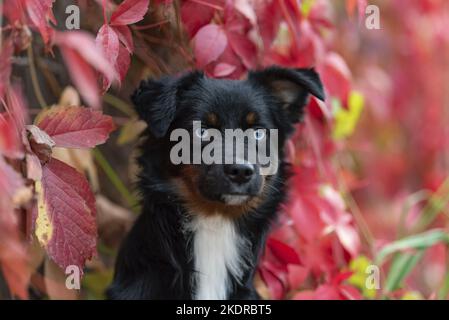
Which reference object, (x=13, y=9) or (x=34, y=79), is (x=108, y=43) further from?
(x=34, y=79)

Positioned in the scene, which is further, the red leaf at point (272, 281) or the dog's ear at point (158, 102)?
the red leaf at point (272, 281)

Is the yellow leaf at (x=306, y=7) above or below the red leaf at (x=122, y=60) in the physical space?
above

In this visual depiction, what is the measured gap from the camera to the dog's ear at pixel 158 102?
123 inches

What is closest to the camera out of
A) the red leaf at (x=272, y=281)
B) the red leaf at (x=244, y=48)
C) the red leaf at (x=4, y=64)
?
the red leaf at (x=4, y=64)

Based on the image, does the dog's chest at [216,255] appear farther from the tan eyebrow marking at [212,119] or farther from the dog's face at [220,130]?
the tan eyebrow marking at [212,119]

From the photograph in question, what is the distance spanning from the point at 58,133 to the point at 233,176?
75cm

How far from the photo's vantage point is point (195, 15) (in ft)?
10.8

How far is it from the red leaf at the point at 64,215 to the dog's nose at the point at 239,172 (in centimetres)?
66

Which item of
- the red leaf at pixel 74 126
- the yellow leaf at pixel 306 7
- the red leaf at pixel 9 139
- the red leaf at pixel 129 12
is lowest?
the red leaf at pixel 9 139

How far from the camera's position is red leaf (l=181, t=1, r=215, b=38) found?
3307mm

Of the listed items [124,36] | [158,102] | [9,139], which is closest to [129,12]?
[124,36]

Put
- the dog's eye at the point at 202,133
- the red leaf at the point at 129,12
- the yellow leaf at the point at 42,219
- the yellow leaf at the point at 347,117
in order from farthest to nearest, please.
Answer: the yellow leaf at the point at 347,117 < the dog's eye at the point at 202,133 < the red leaf at the point at 129,12 < the yellow leaf at the point at 42,219

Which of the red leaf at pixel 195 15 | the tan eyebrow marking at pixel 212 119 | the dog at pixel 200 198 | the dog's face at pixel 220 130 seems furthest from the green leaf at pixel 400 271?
the red leaf at pixel 195 15
